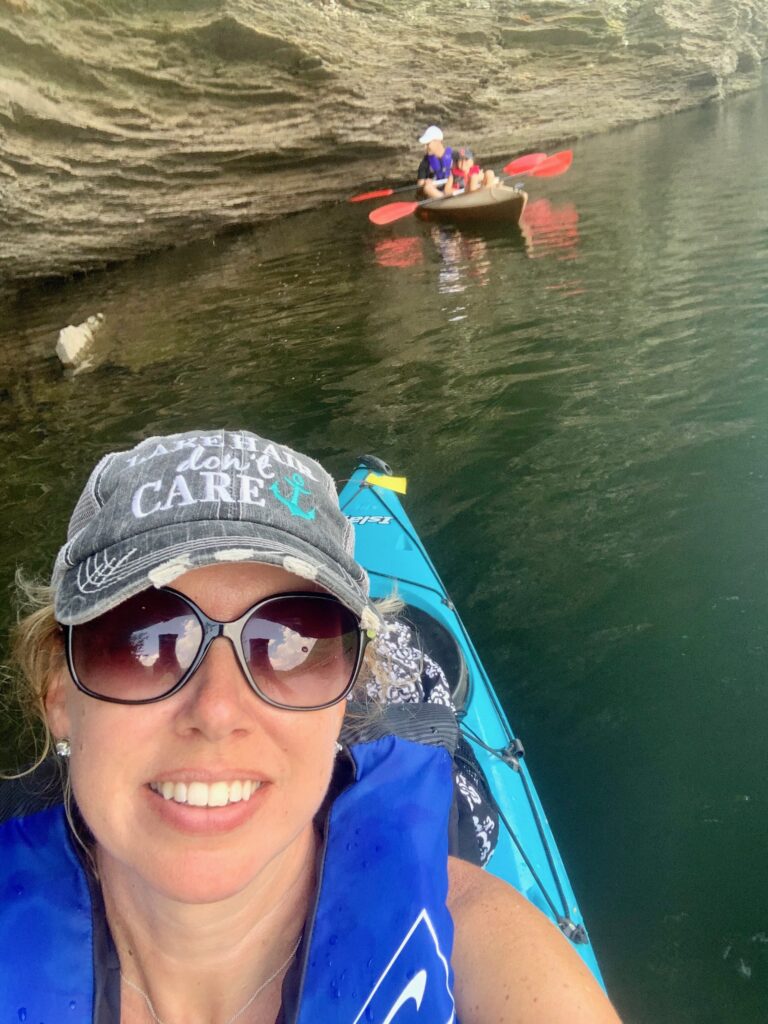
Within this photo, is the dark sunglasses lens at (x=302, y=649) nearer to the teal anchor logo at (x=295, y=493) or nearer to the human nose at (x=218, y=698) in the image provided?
the human nose at (x=218, y=698)

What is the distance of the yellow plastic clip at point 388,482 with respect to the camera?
160 inches

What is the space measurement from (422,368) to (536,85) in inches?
688

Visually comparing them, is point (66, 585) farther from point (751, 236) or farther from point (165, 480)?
point (751, 236)

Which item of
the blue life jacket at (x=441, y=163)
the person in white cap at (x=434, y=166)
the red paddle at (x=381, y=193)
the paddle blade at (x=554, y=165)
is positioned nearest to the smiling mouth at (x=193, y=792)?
the red paddle at (x=381, y=193)

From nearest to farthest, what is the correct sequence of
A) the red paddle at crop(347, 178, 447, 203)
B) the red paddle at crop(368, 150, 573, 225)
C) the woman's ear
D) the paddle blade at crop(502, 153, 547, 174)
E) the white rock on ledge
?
the woman's ear, the white rock on ledge, the red paddle at crop(368, 150, 573, 225), the red paddle at crop(347, 178, 447, 203), the paddle blade at crop(502, 153, 547, 174)

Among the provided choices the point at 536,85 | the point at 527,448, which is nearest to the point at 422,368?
the point at 527,448

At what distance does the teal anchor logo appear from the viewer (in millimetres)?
1183

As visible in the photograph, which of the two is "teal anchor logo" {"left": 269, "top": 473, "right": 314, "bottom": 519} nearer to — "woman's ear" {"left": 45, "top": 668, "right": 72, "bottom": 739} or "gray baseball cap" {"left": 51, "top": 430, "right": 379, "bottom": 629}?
"gray baseball cap" {"left": 51, "top": 430, "right": 379, "bottom": 629}

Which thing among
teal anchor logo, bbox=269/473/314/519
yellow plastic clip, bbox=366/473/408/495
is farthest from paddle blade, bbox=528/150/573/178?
teal anchor logo, bbox=269/473/314/519

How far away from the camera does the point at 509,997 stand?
1.19m

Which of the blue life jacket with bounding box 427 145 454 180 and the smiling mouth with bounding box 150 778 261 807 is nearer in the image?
the smiling mouth with bounding box 150 778 261 807

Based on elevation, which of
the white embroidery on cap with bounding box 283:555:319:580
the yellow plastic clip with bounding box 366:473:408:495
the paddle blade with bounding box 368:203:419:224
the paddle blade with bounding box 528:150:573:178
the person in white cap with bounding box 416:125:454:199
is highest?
the white embroidery on cap with bounding box 283:555:319:580

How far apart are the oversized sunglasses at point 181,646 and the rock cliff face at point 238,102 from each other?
1177 centimetres

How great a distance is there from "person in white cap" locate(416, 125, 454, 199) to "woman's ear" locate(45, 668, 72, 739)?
12915mm
